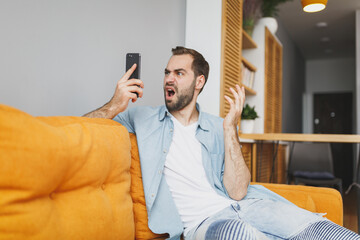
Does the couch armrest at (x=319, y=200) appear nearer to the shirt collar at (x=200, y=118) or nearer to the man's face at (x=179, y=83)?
the shirt collar at (x=200, y=118)

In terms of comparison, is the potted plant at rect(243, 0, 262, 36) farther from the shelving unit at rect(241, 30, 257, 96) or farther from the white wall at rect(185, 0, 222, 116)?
the white wall at rect(185, 0, 222, 116)

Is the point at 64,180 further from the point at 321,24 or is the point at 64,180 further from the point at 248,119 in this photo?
the point at 321,24

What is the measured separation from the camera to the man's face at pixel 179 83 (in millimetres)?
1639

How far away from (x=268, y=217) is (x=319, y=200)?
12.5 inches

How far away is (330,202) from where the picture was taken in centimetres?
147

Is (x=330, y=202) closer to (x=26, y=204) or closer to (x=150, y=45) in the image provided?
(x=26, y=204)

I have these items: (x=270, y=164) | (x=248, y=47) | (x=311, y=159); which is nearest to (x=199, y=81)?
(x=248, y=47)

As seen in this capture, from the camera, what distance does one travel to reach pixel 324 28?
233 inches

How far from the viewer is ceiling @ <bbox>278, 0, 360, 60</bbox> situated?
5.06m

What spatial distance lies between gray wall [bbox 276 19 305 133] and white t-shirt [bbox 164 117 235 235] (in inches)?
170

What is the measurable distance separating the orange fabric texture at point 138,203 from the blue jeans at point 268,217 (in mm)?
162

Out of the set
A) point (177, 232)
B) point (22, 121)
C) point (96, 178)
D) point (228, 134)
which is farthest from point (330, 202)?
point (22, 121)

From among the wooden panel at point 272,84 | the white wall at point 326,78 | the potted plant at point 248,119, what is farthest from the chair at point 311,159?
the white wall at point 326,78

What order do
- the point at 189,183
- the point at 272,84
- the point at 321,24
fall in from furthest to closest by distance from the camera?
the point at 321,24 < the point at 272,84 < the point at 189,183
